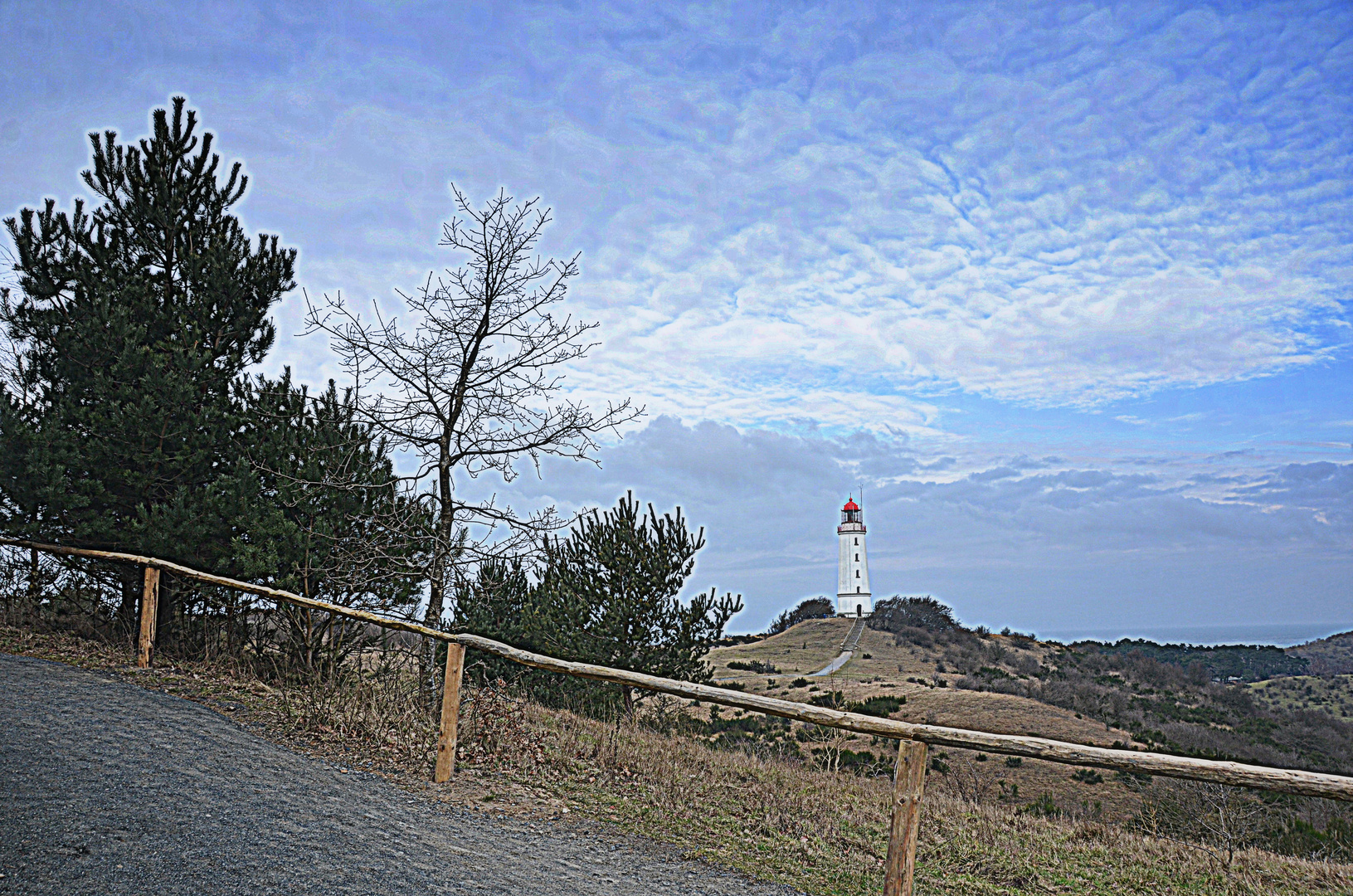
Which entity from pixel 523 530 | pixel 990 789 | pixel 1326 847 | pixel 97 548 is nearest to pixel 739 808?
pixel 523 530

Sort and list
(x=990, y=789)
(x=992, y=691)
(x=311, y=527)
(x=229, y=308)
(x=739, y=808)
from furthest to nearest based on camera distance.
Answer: (x=992, y=691) → (x=990, y=789) → (x=229, y=308) → (x=311, y=527) → (x=739, y=808)

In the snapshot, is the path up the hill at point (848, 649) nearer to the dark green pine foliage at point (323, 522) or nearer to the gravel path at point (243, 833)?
the dark green pine foliage at point (323, 522)

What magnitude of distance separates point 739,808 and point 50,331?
10.9m

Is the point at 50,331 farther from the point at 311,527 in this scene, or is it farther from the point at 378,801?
the point at 378,801

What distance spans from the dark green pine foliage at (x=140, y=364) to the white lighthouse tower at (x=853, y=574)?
4436cm

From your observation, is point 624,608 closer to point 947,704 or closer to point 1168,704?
point 947,704

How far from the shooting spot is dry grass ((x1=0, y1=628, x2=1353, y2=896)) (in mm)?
5809

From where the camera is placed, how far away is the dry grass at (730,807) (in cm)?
581

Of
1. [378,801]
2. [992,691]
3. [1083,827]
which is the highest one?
[378,801]

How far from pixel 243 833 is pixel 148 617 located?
575 centimetres

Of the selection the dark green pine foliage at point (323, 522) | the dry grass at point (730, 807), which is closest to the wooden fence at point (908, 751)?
the dry grass at point (730, 807)

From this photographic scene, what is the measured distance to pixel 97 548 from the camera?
10.9m

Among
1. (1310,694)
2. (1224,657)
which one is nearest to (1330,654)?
(1224,657)

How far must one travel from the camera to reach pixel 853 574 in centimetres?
5175
